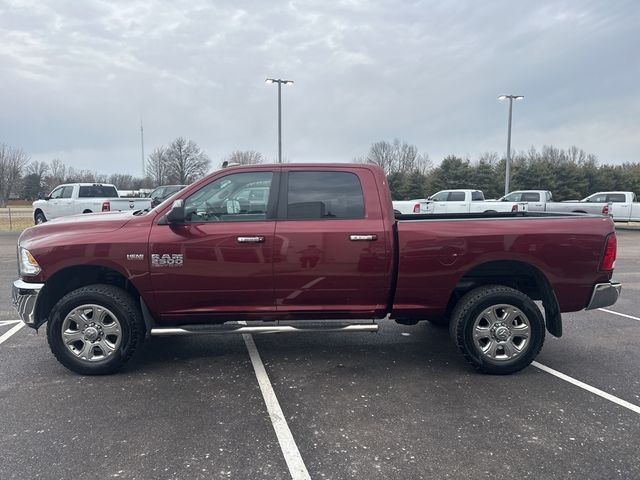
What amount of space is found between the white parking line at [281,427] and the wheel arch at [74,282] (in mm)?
1335

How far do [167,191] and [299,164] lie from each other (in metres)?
20.1

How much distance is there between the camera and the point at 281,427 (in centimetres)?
341

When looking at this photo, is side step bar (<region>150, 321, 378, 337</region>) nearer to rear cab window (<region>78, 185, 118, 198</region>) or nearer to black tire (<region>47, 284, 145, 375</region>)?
black tire (<region>47, 284, 145, 375</region>)

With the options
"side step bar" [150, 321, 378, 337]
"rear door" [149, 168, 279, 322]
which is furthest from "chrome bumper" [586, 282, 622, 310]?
"rear door" [149, 168, 279, 322]

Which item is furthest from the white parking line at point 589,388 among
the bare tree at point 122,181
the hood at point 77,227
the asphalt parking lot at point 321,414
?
the bare tree at point 122,181

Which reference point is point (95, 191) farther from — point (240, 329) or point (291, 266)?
point (291, 266)

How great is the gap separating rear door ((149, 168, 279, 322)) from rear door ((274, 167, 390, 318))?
141 millimetres

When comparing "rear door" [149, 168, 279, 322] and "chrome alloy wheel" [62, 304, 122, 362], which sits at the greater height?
"rear door" [149, 168, 279, 322]

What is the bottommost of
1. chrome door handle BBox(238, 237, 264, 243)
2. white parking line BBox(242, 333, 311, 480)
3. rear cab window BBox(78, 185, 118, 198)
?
white parking line BBox(242, 333, 311, 480)

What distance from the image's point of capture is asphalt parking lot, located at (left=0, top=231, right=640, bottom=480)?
9.68ft

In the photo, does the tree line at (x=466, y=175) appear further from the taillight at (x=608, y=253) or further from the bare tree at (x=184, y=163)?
the taillight at (x=608, y=253)

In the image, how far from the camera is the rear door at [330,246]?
4250 mm

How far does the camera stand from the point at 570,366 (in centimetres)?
468

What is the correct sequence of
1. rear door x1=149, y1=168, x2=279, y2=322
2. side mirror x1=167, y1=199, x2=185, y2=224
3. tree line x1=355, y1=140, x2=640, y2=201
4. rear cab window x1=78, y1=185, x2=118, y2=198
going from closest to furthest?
side mirror x1=167, y1=199, x2=185, y2=224 < rear door x1=149, y1=168, x2=279, y2=322 < rear cab window x1=78, y1=185, x2=118, y2=198 < tree line x1=355, y1=140, x2=640, y2=201
